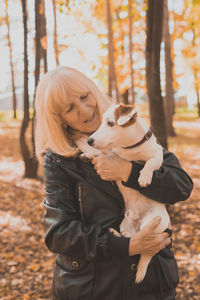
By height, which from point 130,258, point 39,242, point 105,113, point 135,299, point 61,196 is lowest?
point 39,242

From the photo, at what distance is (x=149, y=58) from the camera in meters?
5.33

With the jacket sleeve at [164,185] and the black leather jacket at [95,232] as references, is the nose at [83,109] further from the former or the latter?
the jacket sleeve at [164,185]

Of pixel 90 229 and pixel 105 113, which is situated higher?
pixel 105 113

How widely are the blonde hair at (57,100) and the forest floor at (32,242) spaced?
9.66ft

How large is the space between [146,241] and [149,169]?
0.39 metres

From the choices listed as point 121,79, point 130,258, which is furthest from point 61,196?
point 121,79

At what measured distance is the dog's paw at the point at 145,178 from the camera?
1.82 meters

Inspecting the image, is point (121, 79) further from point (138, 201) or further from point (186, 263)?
point (138, 201)

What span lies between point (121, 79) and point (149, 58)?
10.6 meters

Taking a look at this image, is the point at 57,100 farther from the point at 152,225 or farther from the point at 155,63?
the point at 155,63

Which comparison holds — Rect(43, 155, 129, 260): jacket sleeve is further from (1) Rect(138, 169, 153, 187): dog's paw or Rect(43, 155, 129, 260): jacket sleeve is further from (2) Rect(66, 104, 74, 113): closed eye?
(2) Rect(66, 104, 74, 113): closed eye

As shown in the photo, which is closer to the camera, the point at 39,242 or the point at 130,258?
the point at 130,258

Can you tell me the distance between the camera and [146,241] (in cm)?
177

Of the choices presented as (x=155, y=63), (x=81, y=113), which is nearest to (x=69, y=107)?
(x=81, y=113)
